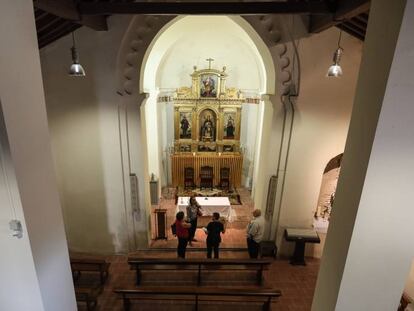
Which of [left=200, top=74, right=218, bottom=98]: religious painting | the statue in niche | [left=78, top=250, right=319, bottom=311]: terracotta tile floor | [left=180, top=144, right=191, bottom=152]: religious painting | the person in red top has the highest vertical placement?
[left=200, top=74, right=218, bottom=98]: religious painting

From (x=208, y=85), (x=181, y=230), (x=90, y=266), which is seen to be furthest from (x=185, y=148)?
(x=90, y=266)

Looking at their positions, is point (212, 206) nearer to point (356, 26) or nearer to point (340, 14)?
point (356, 26)

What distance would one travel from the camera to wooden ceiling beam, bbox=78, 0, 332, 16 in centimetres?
431

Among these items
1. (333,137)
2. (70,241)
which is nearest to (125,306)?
(70,241)

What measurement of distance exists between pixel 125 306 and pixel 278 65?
533 centimetres

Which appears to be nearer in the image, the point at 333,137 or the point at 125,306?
the point at 125,306

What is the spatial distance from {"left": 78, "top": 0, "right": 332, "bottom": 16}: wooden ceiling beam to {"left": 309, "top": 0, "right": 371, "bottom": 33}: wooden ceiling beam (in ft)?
0.55

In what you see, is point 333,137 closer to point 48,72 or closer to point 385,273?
point 385,273

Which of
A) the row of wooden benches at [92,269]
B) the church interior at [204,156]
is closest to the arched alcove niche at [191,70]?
the church interior at [204,156]

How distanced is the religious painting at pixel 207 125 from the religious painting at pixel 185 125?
44cm

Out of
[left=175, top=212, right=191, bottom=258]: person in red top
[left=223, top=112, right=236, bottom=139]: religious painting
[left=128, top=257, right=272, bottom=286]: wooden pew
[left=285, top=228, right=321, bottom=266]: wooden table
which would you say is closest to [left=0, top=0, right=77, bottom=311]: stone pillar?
[left=128, top=257, right=272, bottom=286]: wooden pew

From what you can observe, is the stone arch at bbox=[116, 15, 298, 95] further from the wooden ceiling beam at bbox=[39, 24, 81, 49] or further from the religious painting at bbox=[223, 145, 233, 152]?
the religious painting at bbox=[223, 145, 233, 152]

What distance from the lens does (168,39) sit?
8625mm

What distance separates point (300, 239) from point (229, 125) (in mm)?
5913
